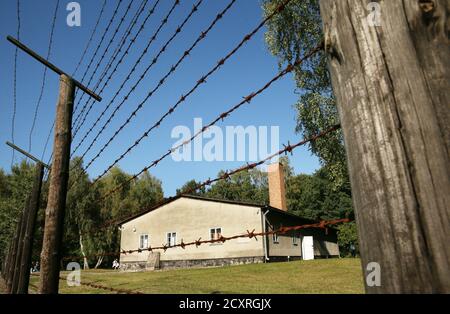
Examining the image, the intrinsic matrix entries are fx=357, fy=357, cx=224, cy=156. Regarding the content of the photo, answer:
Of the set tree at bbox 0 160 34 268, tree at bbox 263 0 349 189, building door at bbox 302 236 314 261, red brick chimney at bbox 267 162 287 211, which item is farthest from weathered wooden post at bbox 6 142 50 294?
tree at bbox 0 160 34 268

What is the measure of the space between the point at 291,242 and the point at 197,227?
305 inches

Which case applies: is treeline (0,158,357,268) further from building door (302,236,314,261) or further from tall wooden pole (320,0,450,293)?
tall wooden pole (320,0,450,293)

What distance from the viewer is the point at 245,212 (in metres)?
26.1

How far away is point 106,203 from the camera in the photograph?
46.3 meters

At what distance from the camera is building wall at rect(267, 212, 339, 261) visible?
26.2 metres

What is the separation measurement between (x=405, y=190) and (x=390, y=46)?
476 mm

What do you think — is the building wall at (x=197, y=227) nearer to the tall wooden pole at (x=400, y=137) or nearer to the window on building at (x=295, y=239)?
the window on building at (x=295, y=239)

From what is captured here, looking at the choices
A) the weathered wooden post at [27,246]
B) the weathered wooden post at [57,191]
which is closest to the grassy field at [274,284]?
the weathered wooden post at [27,246]

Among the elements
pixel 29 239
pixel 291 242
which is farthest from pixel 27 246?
pixel 291 242

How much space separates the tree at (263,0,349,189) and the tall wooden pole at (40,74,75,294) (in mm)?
13735

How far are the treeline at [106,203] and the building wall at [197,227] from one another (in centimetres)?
864

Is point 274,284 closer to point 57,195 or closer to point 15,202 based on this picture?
point 57,195

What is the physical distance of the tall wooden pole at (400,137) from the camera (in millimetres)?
1019

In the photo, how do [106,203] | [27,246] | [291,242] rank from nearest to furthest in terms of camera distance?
[27,246] → [291,242] → [106,203]
